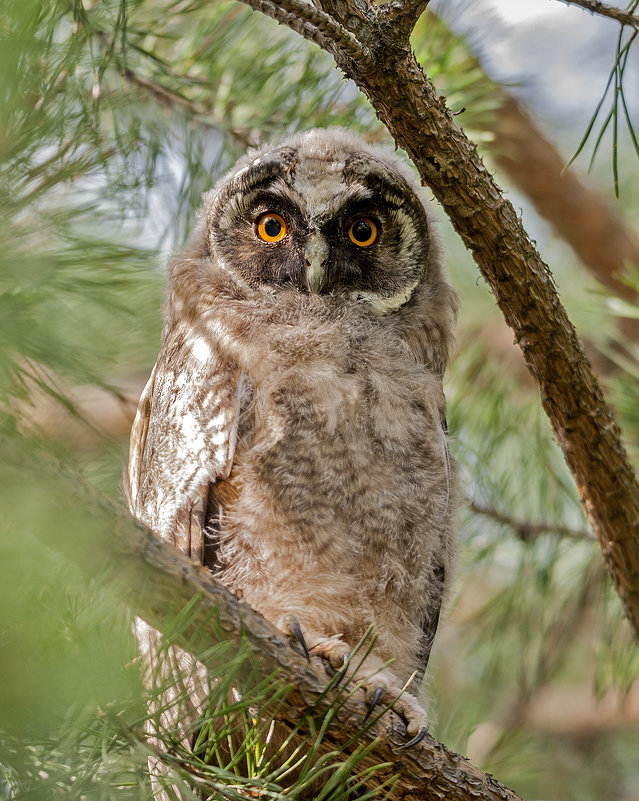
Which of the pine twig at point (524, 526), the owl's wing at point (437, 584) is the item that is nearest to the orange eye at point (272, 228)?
the owl's wing at point (437, 584)

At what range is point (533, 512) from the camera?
121 inches

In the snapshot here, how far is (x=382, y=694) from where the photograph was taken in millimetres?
1523

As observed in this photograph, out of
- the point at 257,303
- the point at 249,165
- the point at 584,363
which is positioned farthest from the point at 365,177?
the point at 584,363

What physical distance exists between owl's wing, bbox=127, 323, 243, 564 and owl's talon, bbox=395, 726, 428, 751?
2.02 feet

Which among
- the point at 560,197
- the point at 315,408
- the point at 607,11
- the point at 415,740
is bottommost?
the point at 415,740

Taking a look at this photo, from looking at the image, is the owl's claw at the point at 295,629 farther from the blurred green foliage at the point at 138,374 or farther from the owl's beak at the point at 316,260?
the owl's beak at the point at 316,260

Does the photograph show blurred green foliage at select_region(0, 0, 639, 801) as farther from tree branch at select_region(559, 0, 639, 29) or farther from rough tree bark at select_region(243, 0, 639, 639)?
tree branch at select_region(559, 0, 639, 29)

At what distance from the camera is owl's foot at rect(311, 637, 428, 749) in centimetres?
145

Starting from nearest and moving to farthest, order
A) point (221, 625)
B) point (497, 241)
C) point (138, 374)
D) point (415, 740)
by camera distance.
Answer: point (221, 625) < point (415, 740) < point (497, 241) < point (138, 374)

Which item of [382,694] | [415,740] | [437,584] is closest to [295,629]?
[382,694]

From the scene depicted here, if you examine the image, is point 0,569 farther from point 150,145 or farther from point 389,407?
point 150,145

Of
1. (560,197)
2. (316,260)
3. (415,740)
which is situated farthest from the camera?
(560,197)

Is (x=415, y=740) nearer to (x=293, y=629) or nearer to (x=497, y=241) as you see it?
(x=293, y=629)

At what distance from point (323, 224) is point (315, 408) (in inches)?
19.4
